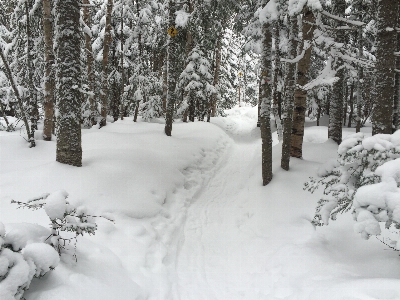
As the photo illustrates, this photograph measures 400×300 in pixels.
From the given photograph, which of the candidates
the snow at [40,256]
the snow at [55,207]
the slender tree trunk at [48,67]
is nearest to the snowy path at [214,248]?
the snow at [40,256]

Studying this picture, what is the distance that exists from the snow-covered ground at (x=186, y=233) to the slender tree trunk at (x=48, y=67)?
1188mm

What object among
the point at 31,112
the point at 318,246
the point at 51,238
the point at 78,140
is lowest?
the point at 318,246

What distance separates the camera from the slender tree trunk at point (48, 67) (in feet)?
33.4

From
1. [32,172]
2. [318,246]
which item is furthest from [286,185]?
[32,172]

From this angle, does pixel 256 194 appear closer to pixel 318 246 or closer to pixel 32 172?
pixel 318 246

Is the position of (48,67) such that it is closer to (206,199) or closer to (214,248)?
(206,199)

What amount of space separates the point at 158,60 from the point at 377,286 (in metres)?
22.2

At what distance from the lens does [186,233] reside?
256 inches

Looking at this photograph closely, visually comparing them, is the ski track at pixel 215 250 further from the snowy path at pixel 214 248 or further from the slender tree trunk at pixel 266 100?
the slender tree trunk at pixel 266 100

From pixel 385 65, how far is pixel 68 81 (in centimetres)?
726

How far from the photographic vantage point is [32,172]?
694 cm

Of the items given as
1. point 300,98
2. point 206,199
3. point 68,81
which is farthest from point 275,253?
point 68,81

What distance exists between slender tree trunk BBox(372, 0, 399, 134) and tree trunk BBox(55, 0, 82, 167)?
7.00 m

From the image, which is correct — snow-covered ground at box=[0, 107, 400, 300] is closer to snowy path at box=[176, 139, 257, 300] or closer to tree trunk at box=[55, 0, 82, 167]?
snowy path at box=[176, 139, 257, 300]
